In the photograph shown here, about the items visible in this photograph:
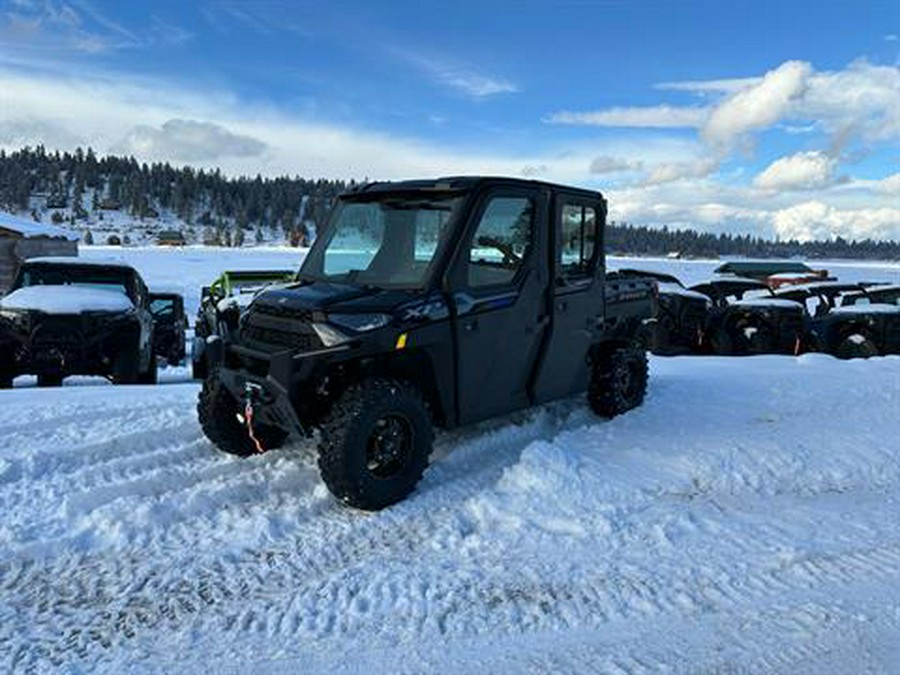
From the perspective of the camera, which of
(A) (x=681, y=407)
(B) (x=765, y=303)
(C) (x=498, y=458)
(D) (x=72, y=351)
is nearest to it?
(C) (x=498, y=458)

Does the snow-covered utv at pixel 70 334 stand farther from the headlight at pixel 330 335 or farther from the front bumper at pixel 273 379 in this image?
the headlight at pixel 330 335

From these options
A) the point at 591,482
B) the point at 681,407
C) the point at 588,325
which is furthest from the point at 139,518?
the point at 681,407

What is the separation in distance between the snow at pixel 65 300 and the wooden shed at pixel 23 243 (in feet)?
57.1

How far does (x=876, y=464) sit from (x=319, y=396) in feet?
13.8

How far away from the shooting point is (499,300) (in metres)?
5.59

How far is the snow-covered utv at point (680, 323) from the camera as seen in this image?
14.5m

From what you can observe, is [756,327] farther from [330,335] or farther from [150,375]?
[330,335]

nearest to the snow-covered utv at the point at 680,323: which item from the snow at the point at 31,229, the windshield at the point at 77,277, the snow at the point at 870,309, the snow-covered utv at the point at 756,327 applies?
the snow-covered utv at the point at 756,327

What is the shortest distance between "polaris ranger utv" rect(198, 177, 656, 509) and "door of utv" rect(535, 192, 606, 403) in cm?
2

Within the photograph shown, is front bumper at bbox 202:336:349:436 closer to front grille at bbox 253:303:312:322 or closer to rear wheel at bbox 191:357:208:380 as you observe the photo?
front grille at bbox 253:303:312:322

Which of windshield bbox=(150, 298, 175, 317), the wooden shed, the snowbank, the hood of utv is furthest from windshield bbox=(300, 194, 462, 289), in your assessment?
the wooden shed

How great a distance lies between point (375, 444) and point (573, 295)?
233 centimetres

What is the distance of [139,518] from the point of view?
4438 millimetres

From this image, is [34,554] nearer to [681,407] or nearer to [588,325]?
[588,325]
